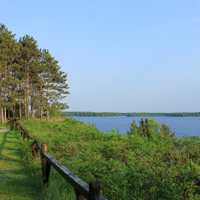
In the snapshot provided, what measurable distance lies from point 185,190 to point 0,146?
14.0m

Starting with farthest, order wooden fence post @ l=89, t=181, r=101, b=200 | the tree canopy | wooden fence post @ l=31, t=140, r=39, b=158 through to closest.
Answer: the tree canopy < wooden fence post @ l=31, t=140, r=39, b=158 < wooden fence post @ l=89, t=181, r=101, b=200

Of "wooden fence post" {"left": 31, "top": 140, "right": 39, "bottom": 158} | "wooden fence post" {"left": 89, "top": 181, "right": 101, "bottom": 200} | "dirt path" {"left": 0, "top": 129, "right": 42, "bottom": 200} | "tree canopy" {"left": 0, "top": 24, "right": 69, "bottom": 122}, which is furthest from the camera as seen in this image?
"tree canopy" {"left": 0, "top": 24, "right": 69, "bottom": 122}

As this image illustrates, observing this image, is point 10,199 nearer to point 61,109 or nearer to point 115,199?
point 115,199

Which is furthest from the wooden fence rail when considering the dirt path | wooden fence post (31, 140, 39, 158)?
wooden fence post (31, 140, 39, 158)

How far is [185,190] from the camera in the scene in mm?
7934

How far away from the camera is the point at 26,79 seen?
6900 centimetres

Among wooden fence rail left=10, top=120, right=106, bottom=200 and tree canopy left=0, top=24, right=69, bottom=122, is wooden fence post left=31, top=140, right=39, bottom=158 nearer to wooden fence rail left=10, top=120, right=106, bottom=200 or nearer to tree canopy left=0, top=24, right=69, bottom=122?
wooden fence rail left=10, top=120, right=106, bottom=200

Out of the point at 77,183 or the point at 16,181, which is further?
the point at 16,181

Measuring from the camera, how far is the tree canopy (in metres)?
61.5

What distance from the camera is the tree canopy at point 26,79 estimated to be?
61.5m

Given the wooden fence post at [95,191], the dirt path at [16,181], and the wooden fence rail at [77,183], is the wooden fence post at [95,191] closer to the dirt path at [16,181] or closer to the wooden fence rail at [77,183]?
the wooden fence rail at [77,183]

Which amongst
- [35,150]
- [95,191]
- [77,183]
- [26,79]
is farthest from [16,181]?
[26,79]

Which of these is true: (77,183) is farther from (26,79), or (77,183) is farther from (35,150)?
(26,79)

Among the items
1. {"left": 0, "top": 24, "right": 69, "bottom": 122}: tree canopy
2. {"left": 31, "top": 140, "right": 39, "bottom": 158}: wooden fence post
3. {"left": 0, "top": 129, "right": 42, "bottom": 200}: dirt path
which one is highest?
{"left": 0, "top": 24, "right": 69, "bottom": 122}: tree canopy
